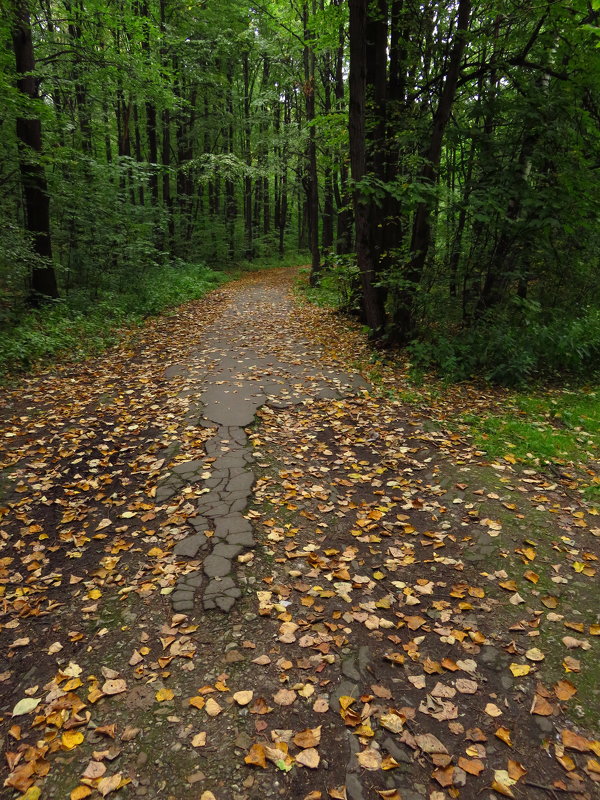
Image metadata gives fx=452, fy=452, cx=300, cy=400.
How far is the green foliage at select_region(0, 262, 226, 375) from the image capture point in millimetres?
8633

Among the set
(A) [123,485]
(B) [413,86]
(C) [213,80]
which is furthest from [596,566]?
(C) [213,80]

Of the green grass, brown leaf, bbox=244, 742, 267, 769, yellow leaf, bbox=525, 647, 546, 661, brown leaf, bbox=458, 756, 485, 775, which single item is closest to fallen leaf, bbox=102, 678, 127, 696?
brown leaf, bbox=244, 742, 267, 769

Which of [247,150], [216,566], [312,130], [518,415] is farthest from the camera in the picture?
[247,150]

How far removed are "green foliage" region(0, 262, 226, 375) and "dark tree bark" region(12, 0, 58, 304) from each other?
2.18 ft

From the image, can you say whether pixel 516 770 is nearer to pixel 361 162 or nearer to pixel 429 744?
pixel 429 744

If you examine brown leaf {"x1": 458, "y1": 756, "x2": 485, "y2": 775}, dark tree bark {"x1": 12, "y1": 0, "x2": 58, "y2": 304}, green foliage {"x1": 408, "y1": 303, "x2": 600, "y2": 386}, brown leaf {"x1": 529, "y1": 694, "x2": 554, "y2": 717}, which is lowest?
brown leaf {"x1": 458, "y1": 756, "x2": 485, "y2": 775}

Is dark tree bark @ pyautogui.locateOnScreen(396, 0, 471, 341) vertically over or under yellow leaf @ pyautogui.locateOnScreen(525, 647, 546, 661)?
over

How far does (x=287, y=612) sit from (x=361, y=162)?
27.1ft

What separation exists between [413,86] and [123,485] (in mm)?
9370

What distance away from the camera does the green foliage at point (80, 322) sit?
8.63m

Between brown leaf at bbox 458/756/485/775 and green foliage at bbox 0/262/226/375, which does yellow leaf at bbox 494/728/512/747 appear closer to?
brown leaf at bbox 458/756/485/775

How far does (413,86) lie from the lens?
9.13 m

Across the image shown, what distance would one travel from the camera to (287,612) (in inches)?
137

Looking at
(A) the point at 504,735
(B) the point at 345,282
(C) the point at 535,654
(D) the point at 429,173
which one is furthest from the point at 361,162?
(A) the point at 504,735
